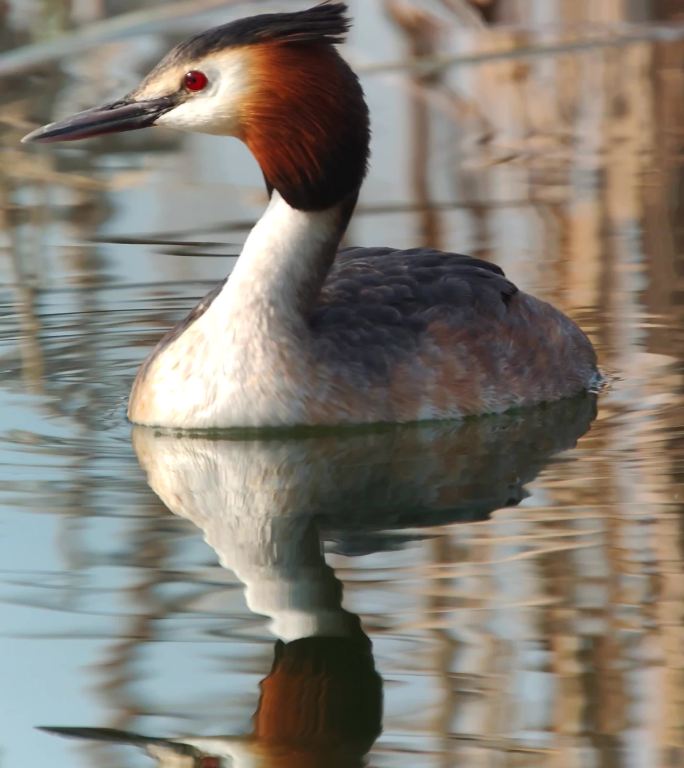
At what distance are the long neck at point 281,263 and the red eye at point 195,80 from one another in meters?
0.49

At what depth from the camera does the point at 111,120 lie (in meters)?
7.31

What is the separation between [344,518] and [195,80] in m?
1.75

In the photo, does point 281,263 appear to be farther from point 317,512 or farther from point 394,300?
point 317,512

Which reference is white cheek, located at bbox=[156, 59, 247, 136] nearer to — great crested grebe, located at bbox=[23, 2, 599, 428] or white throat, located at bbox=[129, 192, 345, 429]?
great crested grebe, located at bbox=[23, 2, 599, 428]

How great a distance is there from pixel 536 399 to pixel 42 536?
2416 mm

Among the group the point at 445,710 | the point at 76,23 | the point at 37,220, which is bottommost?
the point at 445,710

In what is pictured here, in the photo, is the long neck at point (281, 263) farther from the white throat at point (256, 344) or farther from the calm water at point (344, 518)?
the calm water at point (344, 518)

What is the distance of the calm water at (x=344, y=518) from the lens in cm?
473

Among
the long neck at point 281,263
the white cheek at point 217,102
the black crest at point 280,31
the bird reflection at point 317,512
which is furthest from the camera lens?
the long neck at point 281,263

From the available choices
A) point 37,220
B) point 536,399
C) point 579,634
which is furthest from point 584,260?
point 579,634

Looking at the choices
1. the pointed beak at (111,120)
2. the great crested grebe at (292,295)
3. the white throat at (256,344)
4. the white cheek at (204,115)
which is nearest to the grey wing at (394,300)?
the great crested grebe at (292,295)

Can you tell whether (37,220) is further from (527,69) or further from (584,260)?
(527,69)

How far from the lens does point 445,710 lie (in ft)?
15.5

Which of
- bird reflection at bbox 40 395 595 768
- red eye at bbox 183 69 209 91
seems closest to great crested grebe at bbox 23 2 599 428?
red eye at bbox 183 69 209 91
